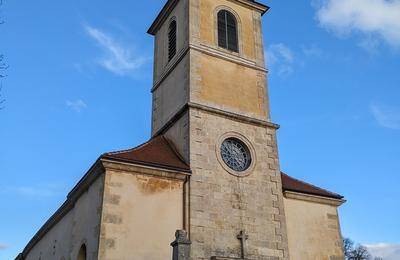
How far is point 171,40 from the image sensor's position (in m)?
20.4

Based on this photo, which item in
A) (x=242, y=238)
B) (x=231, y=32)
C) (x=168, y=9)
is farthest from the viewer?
(x=168, y=9)

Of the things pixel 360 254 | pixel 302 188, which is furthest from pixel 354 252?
pixel 302 188

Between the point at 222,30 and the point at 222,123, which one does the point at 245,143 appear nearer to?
the point at 222,123

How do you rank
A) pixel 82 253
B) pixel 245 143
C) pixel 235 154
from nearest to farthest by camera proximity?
pixel 82 253 < pixel 235 154 < pixel 245 143

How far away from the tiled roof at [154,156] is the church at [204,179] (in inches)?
1.8

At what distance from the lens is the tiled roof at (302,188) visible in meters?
17.4

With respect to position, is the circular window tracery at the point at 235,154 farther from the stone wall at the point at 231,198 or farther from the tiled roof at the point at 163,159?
the tiled roof at the point at 163,159

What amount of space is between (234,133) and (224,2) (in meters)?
6.22

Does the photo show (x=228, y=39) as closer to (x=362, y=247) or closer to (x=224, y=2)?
(x=224, y=2)

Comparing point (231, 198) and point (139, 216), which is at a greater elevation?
point (231, 198)

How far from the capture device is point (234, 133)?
56.0 feet

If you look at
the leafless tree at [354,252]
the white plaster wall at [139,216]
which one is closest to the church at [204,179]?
the white plaster wall at [139,216]

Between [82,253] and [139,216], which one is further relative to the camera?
[82,253]

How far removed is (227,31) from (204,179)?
7.12 m
